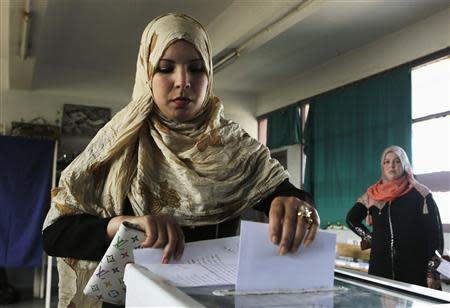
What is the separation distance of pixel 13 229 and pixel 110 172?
15.6 ft

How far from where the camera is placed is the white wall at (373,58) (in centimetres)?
390

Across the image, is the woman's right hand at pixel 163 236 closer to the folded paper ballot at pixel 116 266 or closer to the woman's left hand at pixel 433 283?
the folded paper ballot at pixel 116 266

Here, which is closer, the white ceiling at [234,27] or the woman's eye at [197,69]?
the woman's eye at [197,69]

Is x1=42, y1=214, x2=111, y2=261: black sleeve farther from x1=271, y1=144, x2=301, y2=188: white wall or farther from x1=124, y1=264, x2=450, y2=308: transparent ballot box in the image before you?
x1=271, y1=144, x2=301, y2=188: white wall

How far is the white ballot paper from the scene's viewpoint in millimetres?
490

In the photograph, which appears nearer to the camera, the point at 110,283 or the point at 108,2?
the point at 110,283

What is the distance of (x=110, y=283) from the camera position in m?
0.65

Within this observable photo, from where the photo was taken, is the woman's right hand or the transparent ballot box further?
the woman's right hand

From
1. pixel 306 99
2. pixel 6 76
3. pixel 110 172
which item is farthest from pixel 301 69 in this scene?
pixel 110 172

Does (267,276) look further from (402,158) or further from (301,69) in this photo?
(301,69)

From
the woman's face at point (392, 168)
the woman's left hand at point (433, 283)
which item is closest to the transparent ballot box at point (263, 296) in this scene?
the woman's left hand at point (433, 283)

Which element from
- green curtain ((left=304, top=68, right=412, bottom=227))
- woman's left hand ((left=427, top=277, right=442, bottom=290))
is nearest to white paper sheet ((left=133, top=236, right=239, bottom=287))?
woman's left hand ((left=427, top=277, right=442, bottom=290))

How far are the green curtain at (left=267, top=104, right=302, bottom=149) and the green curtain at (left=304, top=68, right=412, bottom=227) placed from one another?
256 mm

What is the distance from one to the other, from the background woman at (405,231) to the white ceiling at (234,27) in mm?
1347
